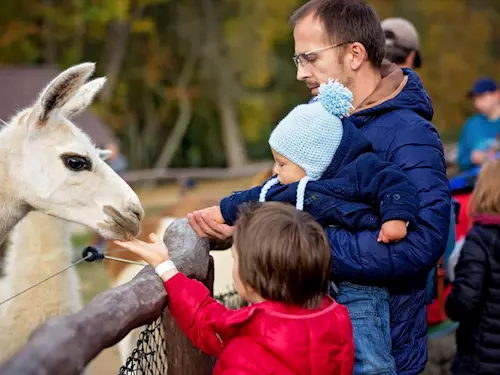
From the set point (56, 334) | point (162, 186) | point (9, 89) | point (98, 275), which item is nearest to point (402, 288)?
point (56, 334)

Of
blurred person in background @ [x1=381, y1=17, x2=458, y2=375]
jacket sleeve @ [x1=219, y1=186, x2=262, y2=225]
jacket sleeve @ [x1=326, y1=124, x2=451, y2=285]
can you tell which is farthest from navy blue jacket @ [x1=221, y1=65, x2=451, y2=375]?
blurred person in background @ [x1=381, y1=17, x2=458, y2=375]

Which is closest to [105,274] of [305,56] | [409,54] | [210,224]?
[409,54]

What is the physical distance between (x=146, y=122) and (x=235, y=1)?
254 inches

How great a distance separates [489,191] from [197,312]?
192 centimetres

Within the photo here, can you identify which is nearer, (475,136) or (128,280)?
(128,280)

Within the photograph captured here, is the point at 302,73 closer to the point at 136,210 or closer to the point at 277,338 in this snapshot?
the point at 277,338

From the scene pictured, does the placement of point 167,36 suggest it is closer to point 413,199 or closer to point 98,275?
point 98,275

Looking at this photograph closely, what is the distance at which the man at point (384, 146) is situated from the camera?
2.08 metres

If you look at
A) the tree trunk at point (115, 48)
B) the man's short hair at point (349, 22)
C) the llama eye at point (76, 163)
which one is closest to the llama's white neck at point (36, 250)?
the llama eye at point (76, 163)

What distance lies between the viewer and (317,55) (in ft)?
7.72

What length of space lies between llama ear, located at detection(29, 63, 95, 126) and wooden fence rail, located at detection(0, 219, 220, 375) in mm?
839

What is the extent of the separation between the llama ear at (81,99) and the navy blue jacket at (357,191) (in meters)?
1.39

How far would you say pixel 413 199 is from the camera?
6.73ft

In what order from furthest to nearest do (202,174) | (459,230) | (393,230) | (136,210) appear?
1. (202,174)
2. (459,230)
3. (136,210)
4. (393,230)
